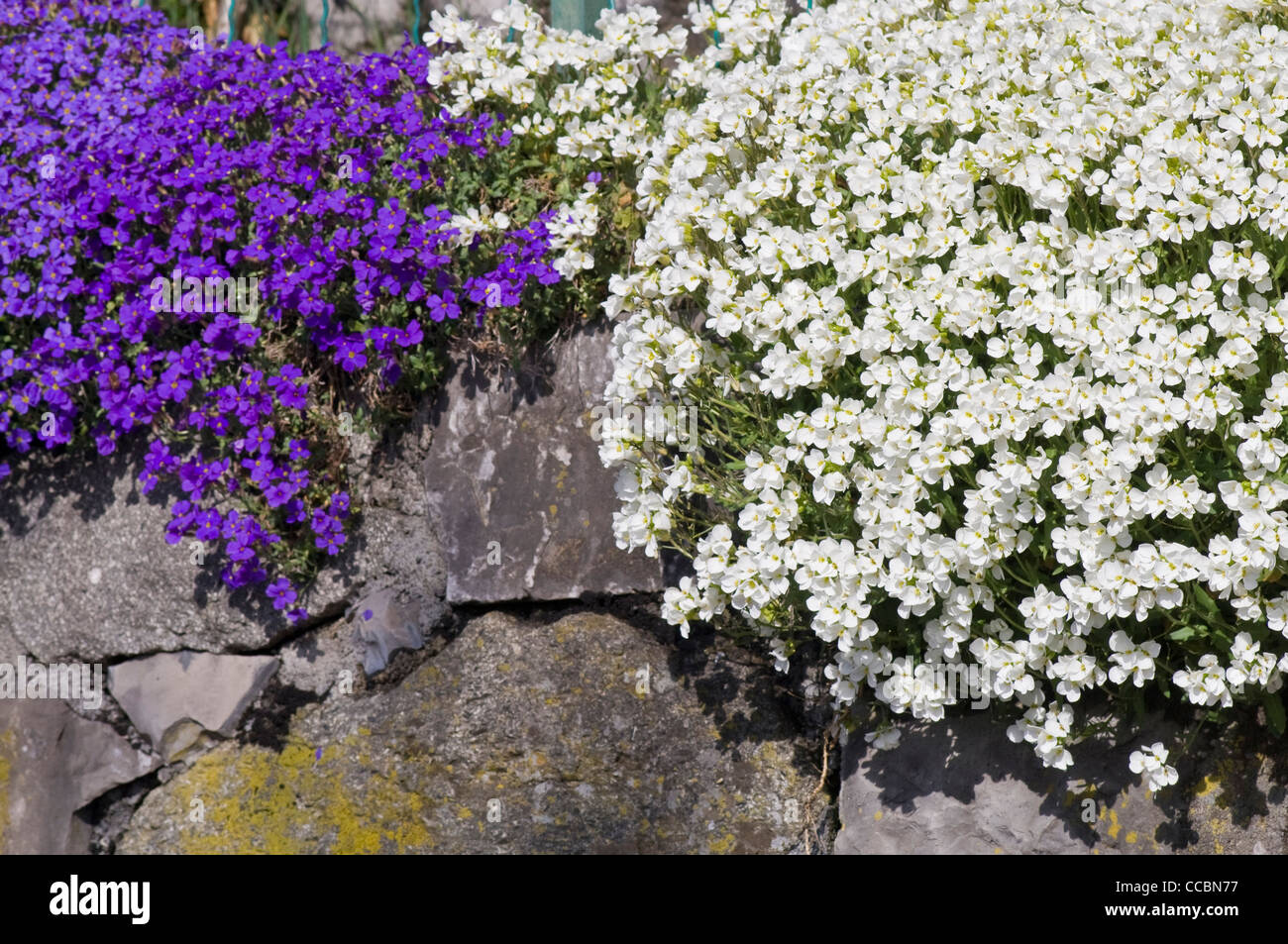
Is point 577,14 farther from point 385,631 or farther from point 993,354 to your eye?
point 993,354

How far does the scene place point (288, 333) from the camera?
15.7ft

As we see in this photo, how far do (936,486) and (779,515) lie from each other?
43 centimetres

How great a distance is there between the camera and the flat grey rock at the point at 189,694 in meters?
4.57

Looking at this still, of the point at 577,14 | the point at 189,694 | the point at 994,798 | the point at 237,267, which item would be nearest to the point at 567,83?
Answer: the point at 577,14

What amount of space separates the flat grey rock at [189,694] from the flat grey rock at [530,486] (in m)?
0.86

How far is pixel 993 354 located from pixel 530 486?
5.83ft

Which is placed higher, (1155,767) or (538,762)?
(538,762)

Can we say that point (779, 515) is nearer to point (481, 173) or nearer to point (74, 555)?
point (481, 173)

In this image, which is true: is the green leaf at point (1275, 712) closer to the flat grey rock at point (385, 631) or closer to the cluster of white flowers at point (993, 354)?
the cluster of white flowers at point (993, 354)

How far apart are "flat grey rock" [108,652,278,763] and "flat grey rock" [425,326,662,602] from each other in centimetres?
86

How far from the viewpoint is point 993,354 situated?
323 cm

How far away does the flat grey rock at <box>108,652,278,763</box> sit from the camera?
4.57 metres

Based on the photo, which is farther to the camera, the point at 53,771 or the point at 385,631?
the point at 53,771

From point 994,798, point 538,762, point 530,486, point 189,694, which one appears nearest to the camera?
point 994,798
